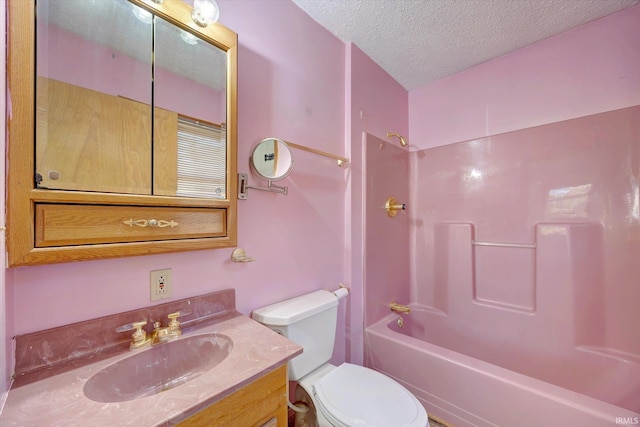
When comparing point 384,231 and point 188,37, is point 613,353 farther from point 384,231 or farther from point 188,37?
point 188,37

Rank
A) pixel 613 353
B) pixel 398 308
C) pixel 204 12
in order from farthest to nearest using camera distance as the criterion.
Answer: pixel 398 308, pixel 613 353, pixel 204 12

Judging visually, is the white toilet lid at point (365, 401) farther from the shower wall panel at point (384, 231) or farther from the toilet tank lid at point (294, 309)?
the shower wall panel at point (384, 231)

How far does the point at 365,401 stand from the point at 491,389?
71 cm

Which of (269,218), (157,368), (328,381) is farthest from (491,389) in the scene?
(157,368)

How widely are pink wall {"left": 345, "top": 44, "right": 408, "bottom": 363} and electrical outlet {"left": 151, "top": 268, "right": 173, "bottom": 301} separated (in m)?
1.07

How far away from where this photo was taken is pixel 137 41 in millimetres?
856

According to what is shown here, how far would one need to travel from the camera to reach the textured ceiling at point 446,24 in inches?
53.7

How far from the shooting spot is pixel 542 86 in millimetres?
1690

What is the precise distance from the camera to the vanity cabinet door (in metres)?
0.63

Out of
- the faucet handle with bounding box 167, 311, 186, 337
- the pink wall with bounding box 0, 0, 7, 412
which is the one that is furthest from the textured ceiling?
the faucet handle with bounding box 167, 311, 186, 337

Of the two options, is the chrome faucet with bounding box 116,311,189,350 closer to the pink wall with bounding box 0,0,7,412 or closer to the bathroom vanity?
the bathroom vanity

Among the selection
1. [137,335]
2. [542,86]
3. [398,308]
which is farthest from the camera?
[398,308]

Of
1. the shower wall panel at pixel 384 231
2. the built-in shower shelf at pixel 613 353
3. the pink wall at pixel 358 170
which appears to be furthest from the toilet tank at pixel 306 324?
the built-in shower shelf at pixel 613 353

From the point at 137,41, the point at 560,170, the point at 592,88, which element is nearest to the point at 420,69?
the point at 592,88
